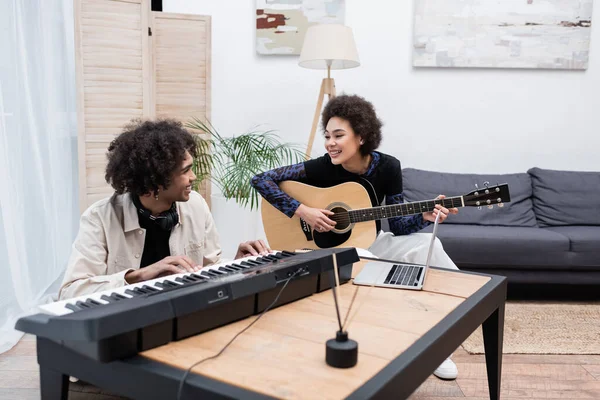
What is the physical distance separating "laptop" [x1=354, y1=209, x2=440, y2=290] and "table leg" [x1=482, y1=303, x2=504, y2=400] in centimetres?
27

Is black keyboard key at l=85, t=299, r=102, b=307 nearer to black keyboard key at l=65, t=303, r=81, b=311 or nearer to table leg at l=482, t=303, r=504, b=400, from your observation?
black keyboard key at l=65, t=303, r=81, b=311

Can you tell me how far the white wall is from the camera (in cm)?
378

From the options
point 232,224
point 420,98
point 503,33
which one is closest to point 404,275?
point 232,224

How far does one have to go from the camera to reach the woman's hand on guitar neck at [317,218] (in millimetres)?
2357

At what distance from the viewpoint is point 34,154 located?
2.78 m

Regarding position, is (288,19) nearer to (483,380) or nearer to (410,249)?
(410,249)

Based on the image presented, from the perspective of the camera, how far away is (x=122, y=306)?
89 cm

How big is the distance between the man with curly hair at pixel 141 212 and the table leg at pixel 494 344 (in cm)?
77

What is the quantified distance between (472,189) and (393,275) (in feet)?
6.94

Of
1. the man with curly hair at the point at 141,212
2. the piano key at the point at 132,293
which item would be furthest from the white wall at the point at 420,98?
the piano key at the point at 132,293

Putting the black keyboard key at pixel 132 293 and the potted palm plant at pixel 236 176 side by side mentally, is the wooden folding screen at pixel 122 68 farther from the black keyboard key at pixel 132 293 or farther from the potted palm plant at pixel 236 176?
the black keyboard key at pixel 132 293

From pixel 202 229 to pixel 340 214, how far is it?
76 cm

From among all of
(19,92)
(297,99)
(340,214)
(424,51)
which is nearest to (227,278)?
(340,214)

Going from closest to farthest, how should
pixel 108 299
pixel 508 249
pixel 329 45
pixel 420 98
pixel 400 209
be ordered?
pixel 108 299 < pixel 400 209 < pixel 508 249 < pixel 329 45 < pixel 420 98
